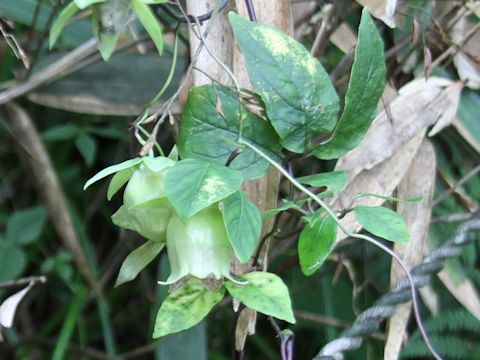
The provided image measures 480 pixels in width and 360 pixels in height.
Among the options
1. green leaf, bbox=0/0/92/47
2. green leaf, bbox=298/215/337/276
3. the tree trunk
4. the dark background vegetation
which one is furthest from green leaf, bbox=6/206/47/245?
green leaf, bbox=298/215/337/276

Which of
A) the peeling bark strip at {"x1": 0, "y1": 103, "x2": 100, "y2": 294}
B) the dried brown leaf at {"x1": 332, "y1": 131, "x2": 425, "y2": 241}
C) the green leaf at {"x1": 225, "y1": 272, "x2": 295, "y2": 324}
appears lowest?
the peeling bark strip at {"x1": 0, "y1": 103, "x2": 100, "y2": 294}

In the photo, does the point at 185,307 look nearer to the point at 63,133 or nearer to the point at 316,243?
the point at 316,243

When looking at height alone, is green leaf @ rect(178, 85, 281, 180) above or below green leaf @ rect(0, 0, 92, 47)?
above

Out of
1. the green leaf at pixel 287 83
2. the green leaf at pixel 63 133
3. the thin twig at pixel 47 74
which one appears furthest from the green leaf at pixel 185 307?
the green leaf at pixel 63 133

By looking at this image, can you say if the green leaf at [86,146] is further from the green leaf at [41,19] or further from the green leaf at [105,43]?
the green leaf at [105,43]

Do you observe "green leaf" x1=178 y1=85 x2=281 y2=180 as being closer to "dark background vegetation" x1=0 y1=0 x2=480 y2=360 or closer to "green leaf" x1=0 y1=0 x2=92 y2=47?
"dark background vegetation" x1=0 y1=0 x2=480 y2=360

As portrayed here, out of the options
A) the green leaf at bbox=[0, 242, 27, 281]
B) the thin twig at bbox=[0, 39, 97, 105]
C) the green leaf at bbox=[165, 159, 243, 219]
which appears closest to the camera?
the green leaf at bbox=[165, 159, 243, 219]

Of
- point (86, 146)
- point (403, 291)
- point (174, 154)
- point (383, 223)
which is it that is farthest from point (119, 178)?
point (86, 146)

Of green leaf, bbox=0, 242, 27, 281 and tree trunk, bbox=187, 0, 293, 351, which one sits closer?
tree trunk, bbox=187, 0, 293, 351
